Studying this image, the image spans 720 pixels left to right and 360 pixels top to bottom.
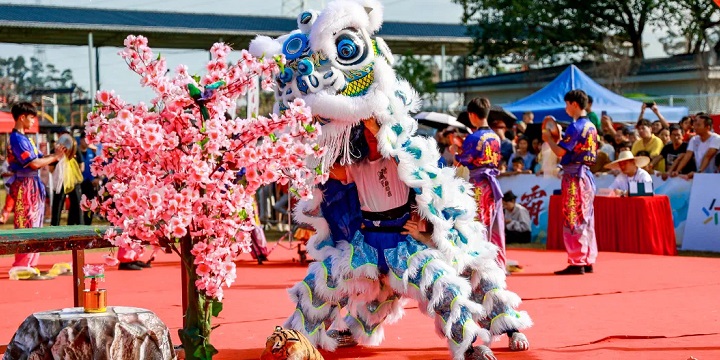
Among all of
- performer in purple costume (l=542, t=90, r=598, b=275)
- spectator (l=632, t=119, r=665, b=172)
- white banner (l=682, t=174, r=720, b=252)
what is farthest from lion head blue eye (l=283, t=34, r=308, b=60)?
spectator (l=632, t=119, r=665, b=172)

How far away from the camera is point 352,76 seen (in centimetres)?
518

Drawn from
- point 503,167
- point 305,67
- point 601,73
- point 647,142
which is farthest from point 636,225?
point 601,73

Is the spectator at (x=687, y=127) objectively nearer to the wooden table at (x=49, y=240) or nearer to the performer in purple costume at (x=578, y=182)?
the performer in purple costume at (x=578, y=182)

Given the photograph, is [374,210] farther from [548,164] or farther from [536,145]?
[536,145]

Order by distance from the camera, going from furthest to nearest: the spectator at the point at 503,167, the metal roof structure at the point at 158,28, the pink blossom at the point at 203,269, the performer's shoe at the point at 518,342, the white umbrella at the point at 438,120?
the metal roof structure at the point at 158,28, the white umbrella at the point at 438,120, the spectator at the point at 503,167, the performer's shoe at the point at 518,342, the pink blossom at the point at 203,269

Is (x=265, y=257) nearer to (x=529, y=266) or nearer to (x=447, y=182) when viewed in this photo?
(x=529, y=266)

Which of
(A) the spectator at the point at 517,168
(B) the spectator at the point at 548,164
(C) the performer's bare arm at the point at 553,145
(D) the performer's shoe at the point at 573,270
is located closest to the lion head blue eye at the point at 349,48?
(C) the performer's bare arm at the point at 553,145

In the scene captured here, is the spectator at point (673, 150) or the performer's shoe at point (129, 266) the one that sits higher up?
the spectator at point (673, 150)

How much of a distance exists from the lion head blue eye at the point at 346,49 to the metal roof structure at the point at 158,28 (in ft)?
76.2

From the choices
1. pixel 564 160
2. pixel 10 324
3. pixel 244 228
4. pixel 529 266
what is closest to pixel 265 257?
pixel 529 266

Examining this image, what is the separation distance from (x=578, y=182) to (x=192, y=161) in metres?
6.51

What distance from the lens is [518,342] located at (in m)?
5.56

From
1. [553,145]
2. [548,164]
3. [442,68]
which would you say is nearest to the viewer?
[553,145]

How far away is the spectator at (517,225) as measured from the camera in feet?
44.2
